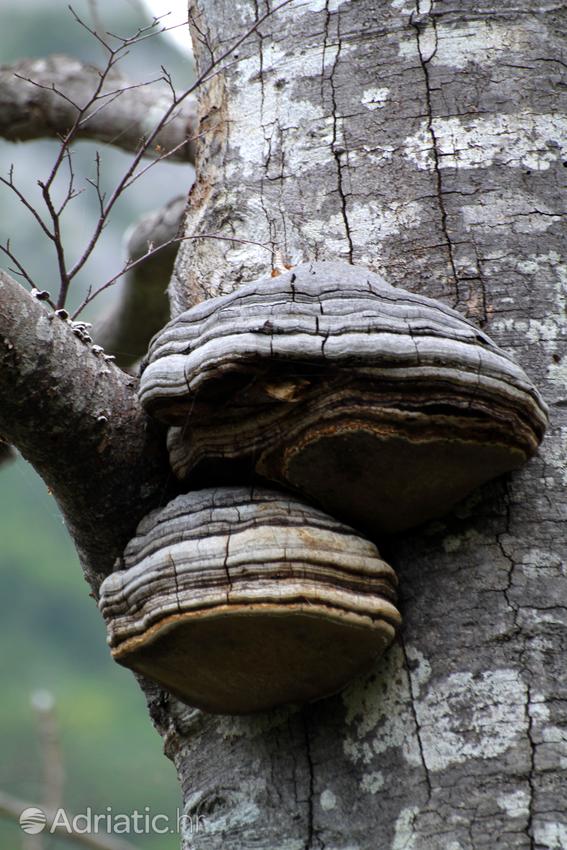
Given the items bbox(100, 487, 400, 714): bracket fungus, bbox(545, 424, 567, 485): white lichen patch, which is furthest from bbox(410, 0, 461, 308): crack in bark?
bbox(100, 487, 400, 714): bracket fungus

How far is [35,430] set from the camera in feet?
6.79

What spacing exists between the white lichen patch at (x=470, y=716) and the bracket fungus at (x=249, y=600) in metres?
0.15

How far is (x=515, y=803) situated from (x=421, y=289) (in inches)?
44.8

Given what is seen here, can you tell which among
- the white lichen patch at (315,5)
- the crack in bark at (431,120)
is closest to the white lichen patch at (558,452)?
the crack in bark at (431,120)

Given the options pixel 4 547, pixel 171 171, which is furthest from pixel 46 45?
pixel 4 547

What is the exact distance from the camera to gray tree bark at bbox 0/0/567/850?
187 centimetres

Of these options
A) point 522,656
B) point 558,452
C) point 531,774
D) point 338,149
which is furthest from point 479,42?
point 531,774

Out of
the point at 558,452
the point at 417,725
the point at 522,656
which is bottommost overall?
the point at 417,725

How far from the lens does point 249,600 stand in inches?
70.9

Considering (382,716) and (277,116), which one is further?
(277,116)

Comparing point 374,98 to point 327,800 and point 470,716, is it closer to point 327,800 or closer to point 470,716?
point 470,716

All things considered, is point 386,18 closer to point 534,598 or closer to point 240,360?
point 240,360

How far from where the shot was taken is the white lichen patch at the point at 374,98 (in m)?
2.59

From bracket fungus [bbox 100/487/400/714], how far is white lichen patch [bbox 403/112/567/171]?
40.8 inches
